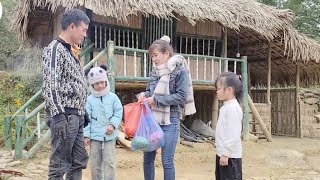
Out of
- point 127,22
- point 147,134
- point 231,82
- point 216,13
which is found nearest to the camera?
point 231,82

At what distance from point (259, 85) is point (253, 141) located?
5088mm

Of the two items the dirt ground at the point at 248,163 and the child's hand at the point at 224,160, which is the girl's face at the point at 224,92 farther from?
the dirt ground at the point at 248,163

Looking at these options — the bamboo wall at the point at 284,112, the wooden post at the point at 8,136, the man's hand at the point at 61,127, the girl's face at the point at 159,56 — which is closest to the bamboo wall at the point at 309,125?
the bamboo wall at the point at 284,112

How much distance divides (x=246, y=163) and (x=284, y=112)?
192 inches

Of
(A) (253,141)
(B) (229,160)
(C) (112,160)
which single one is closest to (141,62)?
(A) (253,141)

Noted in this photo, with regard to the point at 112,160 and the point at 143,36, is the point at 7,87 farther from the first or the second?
the point at 112,160

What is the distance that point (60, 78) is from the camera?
9.27ft

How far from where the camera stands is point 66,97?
288 centimetres

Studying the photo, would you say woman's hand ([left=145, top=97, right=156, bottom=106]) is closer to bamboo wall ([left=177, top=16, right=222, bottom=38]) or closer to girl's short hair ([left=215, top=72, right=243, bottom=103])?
girl's short hair ([left=215, top=72, right=243, bottom=103])

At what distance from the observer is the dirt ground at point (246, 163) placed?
5.80 m

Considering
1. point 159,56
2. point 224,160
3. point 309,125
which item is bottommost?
point 309,125

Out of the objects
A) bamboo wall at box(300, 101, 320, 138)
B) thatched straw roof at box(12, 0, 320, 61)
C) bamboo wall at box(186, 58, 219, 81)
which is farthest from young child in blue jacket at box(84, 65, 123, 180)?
bamboo wall at box(300, 101, 320, 138)

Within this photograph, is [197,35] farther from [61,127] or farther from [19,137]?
[61,127]

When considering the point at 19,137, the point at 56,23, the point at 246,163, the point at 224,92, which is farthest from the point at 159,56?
the point at 56,23
